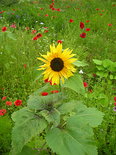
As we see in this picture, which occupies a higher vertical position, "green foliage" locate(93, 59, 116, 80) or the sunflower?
the sunflower

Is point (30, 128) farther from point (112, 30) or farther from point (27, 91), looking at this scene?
point (112, 30)

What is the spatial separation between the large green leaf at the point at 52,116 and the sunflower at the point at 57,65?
0.60 ft

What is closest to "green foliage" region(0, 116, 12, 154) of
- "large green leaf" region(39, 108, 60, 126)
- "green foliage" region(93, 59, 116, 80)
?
"large green leaf" region(39, 108, 60, 126)

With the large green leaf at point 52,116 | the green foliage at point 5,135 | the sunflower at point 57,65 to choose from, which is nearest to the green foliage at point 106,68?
the green foliage at point 5,135

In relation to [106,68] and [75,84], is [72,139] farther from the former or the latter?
[106,68]

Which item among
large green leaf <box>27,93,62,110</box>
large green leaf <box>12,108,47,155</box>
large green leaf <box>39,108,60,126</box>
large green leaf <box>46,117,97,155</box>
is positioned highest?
large green leaf <box>27,93,62,110</box>

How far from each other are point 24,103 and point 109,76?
58.4 inches

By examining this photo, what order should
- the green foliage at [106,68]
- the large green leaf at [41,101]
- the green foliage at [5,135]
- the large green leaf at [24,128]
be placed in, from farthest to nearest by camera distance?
the green foliage at [106,68], the green foliage at [5,135], the large green leaf at [41,101], the large green leaf at [24,128]

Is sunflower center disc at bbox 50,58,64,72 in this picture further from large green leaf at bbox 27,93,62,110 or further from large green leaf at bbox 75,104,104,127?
large green leaf at bbox 75,104,104,127

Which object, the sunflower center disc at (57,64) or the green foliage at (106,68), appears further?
the green foliage at (106,68)

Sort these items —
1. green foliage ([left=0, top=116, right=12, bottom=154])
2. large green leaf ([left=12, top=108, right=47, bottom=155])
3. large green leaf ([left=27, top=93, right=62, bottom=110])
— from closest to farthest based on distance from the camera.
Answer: large green leaf ([left=12, top=108, right=47, bottom=155]), large green leaf ([left=27, top=93, right=62, bottom=110]), green foliage ([left=0, top=116, right=12, bottom=154])

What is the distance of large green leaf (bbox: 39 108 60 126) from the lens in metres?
1.07

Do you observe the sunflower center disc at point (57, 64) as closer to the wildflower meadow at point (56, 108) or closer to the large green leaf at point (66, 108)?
the wildflower meadow at point (56, 108)

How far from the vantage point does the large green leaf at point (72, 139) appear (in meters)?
1.10
